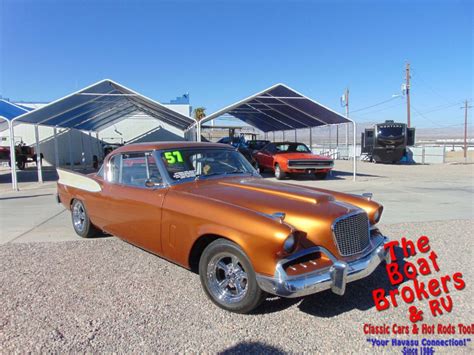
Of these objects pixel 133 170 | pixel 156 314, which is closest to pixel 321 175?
pixel 133 170

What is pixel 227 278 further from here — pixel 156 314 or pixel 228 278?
pixel 156 314

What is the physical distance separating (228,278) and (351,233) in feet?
4.06

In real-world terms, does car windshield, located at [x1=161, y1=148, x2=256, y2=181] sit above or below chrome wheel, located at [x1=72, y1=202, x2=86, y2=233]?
above

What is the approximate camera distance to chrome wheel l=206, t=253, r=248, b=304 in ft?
11.1

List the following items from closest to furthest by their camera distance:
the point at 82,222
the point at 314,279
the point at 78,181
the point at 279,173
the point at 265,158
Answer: the point at 314,279
the point at 78,181
the point at 82,222
the point at 279,173
the point at 265,158

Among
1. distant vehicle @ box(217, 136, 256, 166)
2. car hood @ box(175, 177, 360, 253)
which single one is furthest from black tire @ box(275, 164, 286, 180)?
car hood @ box(175, 177, 360, 253)

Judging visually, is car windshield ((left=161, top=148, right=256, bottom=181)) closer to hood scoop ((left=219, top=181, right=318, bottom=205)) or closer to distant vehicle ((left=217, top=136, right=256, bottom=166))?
hood scoop ((left=219, top=181, right=318, bottom=205))

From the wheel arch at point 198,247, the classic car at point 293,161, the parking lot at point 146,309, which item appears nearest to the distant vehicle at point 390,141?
the classic car at point 293,161

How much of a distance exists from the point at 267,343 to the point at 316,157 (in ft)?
40.5

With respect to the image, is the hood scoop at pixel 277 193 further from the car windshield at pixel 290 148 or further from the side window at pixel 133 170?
the car windshield at pixel 290 148

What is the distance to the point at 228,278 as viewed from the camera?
3469 mm

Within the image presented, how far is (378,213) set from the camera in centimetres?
425

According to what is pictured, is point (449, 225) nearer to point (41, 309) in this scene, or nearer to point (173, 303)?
point (173, 303)

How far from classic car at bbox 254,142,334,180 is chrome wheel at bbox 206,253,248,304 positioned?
11.0 m
